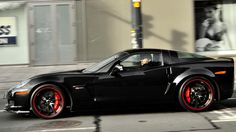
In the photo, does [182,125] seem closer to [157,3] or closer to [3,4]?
[157,3]

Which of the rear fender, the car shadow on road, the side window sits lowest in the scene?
the car shadow on road

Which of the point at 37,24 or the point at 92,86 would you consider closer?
the point at 92,86

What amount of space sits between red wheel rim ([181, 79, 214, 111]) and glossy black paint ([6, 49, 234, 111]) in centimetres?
12

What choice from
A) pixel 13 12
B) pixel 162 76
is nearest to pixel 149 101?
pixel 162 76

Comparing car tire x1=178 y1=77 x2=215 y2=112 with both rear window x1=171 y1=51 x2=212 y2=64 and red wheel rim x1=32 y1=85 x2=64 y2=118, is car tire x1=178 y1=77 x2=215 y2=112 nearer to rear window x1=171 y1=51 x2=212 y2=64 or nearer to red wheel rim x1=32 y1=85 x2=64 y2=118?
rear window x1=171 y1=51 x2=212 y2=64

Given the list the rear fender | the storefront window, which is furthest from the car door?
the storefront window

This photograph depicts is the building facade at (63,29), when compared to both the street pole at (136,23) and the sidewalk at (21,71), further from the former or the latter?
the street pole at (136,23)

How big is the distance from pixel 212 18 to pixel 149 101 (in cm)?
787

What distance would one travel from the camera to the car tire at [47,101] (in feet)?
25.3

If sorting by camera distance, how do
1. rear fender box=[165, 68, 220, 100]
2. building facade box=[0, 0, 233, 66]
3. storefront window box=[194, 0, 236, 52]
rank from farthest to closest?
storefront window box=[194, 0, 236, 52]
building facade box=[0, 0, 233, 66]
rear fender box=[165, 68, 220, 100]

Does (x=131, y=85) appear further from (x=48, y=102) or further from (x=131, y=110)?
(x=48, y=102)

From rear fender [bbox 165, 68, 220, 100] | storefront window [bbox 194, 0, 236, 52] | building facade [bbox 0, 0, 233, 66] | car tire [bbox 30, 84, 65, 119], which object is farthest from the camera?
storefront window [bbox 194, 0, 236, 52]

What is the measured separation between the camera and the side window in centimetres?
798

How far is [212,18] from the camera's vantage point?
14.9 m
